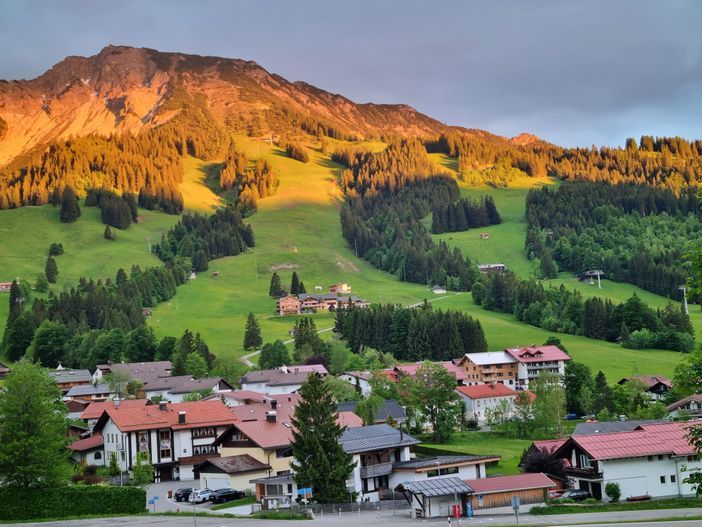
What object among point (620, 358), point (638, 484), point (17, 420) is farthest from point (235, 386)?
point (638, 484)

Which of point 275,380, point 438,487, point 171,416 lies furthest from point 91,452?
point 438,487

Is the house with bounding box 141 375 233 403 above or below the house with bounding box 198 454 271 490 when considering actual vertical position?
above

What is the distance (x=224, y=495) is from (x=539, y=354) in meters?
84.6

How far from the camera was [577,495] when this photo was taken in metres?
55.3

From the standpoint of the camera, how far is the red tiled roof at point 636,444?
54469 mm

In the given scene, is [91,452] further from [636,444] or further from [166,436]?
[636,444]

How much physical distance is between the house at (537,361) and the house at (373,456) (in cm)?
7403

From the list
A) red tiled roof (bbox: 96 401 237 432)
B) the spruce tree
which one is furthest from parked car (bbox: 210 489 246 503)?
red tiled roof (bbox: 96 401 237 432)

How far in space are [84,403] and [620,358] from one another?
278ft

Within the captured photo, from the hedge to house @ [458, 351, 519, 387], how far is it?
8577 cm

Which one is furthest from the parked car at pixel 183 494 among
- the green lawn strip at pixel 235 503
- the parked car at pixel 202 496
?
the green lawn strip at pixel 235 503

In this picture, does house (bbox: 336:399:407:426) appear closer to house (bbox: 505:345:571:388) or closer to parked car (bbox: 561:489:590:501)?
parked car (bbox: 561:489:590:501)

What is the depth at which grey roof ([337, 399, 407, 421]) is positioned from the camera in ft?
300

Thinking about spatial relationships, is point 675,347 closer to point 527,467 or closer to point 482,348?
point 482,348
